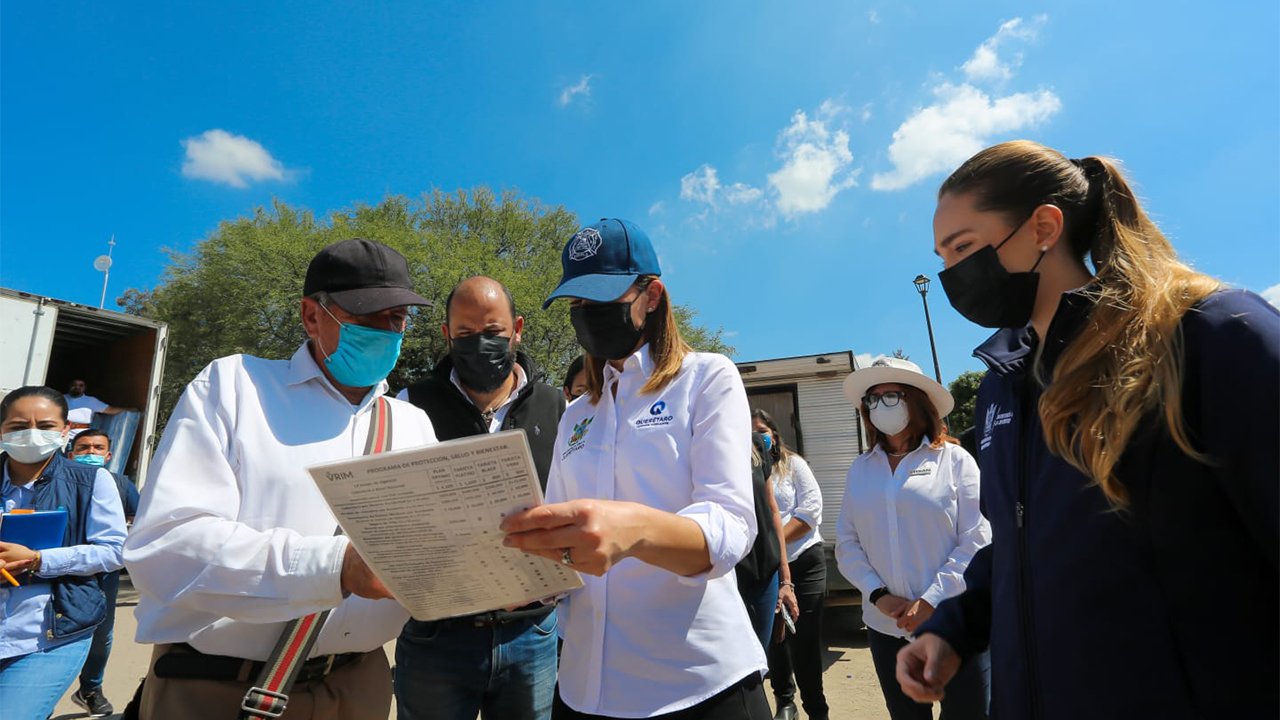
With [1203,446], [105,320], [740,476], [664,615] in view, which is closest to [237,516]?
[664,615]

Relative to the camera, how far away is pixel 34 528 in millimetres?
3500

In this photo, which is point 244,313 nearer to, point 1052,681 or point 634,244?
point 634,244

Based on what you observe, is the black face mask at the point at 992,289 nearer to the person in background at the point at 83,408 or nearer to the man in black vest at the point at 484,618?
the man in black vest at the point at 484,618

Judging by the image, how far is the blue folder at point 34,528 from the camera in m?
3.43

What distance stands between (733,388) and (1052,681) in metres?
1.01

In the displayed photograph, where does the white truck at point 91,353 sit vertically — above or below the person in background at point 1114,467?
above

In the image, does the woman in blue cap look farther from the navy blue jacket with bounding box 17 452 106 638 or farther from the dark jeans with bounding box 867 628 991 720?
the navy blue jacket with bounding box 17 452 106 638

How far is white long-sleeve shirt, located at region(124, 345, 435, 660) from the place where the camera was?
5.07ft

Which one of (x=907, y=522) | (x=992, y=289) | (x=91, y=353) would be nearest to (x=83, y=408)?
(x=91, y=353)

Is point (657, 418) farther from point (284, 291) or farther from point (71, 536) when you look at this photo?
point (284, 291)

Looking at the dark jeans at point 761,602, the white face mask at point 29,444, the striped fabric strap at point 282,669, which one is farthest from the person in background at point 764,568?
the white face mask at point 29,444

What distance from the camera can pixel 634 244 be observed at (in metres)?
2.07

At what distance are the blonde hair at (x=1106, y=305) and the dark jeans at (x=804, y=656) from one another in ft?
13.1

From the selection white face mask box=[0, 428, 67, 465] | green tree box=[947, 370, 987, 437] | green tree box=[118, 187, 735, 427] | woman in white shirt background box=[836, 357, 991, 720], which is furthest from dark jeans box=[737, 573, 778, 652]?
green tree box=[947, 370, 987, 437]
